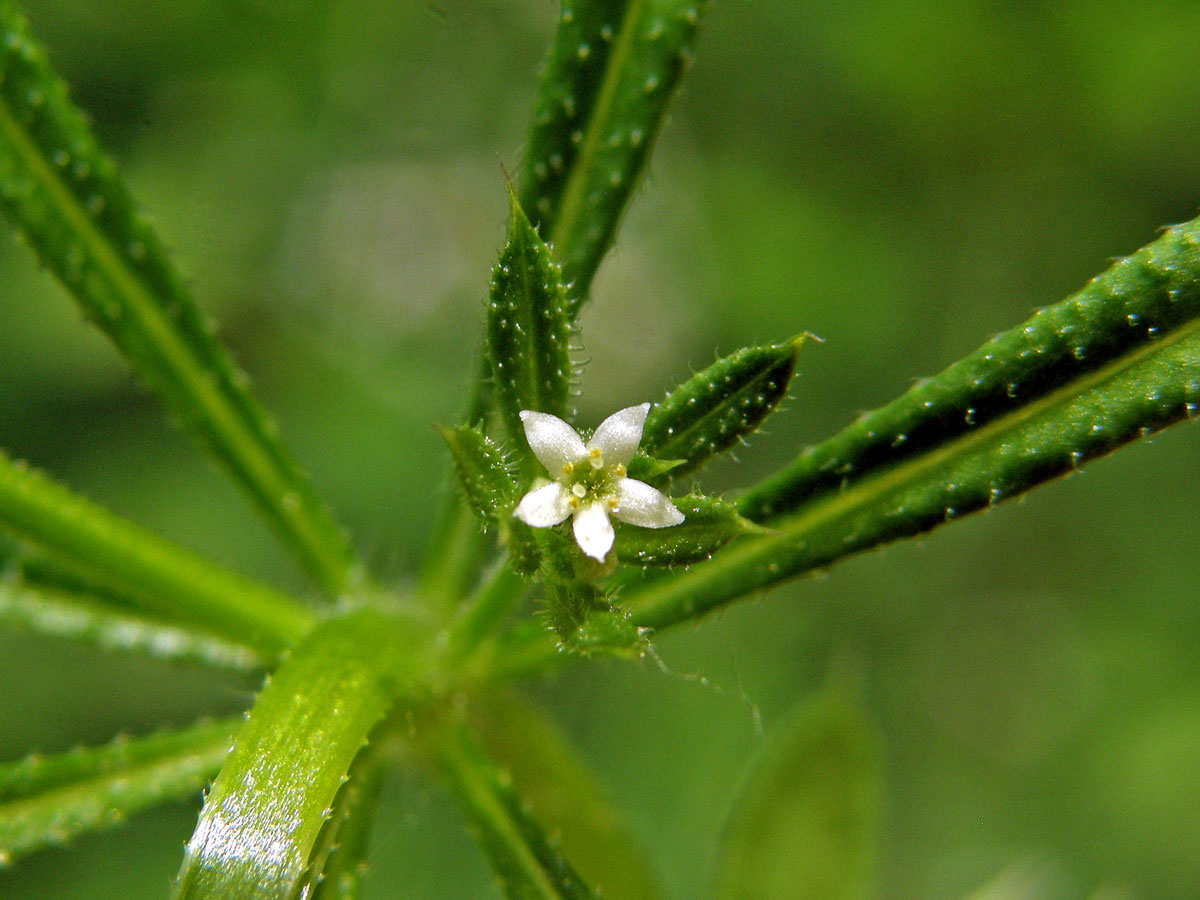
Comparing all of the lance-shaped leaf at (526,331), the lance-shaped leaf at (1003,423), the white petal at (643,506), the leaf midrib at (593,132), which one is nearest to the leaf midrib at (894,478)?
the lance-shaped leaf at (1003,423)

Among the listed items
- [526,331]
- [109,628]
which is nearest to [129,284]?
[109,628]

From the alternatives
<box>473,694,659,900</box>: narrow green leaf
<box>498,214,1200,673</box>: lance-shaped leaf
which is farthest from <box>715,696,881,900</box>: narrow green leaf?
<box>498,214,1200,673</box>: lance-shaped leaf

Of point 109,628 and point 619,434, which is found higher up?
point 109,628

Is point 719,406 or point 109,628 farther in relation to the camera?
point 109,628

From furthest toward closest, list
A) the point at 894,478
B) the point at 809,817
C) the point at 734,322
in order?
the point at 734,322 < the point at 809,817 < the point at 894,478

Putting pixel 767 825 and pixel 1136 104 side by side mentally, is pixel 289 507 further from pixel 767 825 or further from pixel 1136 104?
pixel 1136 104

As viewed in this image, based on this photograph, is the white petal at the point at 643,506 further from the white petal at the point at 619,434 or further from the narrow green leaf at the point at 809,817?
the narrow green leaf at the point at 809,817

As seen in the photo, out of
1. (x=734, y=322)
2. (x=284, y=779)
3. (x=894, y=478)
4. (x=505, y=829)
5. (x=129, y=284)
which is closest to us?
(x=284, y=779)

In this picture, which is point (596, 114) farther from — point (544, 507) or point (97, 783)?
point (97, 783)
